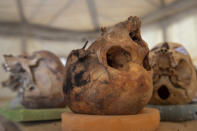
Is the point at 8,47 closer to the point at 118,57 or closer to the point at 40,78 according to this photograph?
the point at 40,78

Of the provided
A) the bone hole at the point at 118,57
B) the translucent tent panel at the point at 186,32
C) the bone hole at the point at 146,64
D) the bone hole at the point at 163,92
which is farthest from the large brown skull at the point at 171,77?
the translucent tent panel at the point at 186,32

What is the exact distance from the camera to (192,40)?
4.36 metres

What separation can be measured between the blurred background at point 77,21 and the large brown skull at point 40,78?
964 millimetres

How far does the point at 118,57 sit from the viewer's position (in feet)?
5.75

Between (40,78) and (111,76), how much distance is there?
161 cm

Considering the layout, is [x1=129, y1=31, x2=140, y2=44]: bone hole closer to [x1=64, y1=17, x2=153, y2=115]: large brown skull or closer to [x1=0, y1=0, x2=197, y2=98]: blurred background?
[x1=64, y1=17, x2=153, y2=115]: large brown skull

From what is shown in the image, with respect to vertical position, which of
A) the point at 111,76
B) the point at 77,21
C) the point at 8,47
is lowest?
the point at 111,76

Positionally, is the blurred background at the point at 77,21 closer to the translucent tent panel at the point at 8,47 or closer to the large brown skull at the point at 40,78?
the translucent tent panel at the point at 8,47

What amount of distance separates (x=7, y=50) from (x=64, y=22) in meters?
1.89

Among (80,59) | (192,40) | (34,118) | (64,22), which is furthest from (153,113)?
(64,22)

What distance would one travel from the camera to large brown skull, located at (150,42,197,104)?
2463 millimetres

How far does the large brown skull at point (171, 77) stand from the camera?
2463mm

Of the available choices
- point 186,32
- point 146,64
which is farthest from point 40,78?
point 186,32

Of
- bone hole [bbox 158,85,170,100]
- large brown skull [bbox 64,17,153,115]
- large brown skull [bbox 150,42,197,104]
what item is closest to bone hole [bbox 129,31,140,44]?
large brown skull [bbox 64,17,153,115]
